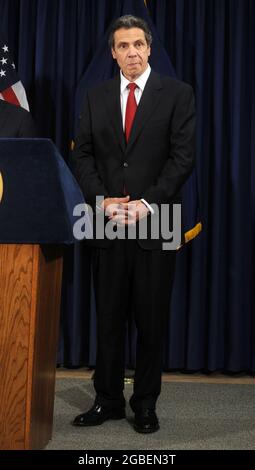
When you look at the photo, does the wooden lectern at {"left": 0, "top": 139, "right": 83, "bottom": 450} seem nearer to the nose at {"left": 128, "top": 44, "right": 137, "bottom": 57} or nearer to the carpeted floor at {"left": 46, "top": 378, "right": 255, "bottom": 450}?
the carpeted floor at {"left": 46, "top": 378, "right": 255, "bottom": 450}

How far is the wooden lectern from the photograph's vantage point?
1840 mm

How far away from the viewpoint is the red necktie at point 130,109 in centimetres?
257

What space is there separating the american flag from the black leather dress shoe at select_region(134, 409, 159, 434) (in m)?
1.86

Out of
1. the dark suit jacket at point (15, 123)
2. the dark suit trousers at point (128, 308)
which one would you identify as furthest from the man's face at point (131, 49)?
the dark suit trousers at point (128, 308)

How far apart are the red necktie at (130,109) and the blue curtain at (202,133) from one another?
3.50 feet

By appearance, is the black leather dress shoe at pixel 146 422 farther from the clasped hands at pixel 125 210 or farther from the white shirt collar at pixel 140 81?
the white shirt collar at pixel 140 81

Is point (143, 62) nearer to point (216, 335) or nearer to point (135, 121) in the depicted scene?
point (135, 121)

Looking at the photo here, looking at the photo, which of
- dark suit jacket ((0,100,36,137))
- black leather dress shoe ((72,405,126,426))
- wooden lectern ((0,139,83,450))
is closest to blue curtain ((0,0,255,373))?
dark suit jacket ((0,100,36,137))

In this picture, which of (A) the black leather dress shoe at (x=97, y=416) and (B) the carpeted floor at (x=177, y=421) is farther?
(A) the black leather dress shoe at (x=97, y=416)

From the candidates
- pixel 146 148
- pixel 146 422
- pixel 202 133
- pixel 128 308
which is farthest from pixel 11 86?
pixel 146 422

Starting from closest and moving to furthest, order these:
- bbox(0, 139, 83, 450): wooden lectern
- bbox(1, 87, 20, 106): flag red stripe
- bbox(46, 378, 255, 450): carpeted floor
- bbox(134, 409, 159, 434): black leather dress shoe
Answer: bbox(0, 139, 83, 450): wooden lectern → bbox(46, 378, 255, 450): carpeted floor → bbox(134, 409, 159, 434): black leather dress shoe → bbox(1, 87, 20, 106): flag red stripe

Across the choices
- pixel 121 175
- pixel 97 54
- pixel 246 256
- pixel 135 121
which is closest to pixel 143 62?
pixel 135 121

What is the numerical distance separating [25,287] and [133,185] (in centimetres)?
80

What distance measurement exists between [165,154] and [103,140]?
0.26 meters
